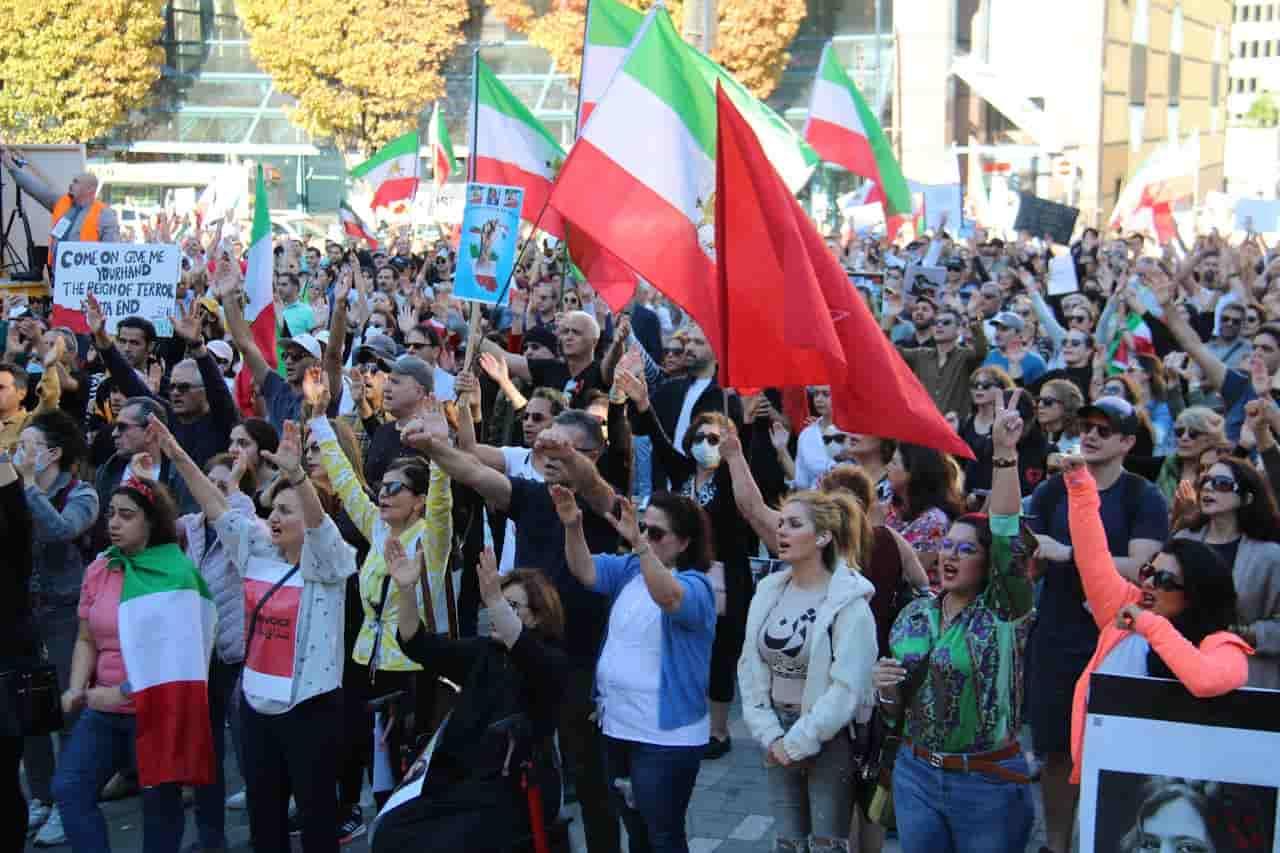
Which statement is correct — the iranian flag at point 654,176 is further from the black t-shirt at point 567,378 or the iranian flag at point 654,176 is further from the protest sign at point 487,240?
the black t-shirt at point 567,378

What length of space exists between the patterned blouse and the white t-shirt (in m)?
0.81

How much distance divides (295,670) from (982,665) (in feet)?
7.72

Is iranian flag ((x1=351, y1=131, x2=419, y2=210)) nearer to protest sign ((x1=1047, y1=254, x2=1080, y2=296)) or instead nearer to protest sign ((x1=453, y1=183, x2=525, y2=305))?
protest sign ((x1=1047, y1=254, x2=1080, y2=296))

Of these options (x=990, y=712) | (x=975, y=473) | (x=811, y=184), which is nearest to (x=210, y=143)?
(x=811, y=184)

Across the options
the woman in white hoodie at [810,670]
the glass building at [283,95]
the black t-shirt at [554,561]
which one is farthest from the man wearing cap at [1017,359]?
the glass building at [283,95]

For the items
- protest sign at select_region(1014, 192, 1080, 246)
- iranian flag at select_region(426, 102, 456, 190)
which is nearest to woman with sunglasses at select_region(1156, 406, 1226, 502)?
protest sign at select_region(1014, 192, 1080, 246)

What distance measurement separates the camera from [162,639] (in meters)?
6.12

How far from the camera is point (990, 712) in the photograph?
16.7 feet

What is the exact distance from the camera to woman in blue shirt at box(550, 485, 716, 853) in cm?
554

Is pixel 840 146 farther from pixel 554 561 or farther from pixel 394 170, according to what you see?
pixel 554 561

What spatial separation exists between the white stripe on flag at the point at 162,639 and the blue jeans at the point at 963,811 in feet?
8.49

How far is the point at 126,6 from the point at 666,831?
150 feet

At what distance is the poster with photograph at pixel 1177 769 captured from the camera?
4.20 m

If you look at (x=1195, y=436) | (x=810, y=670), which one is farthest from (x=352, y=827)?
(x=1195, y=436)
